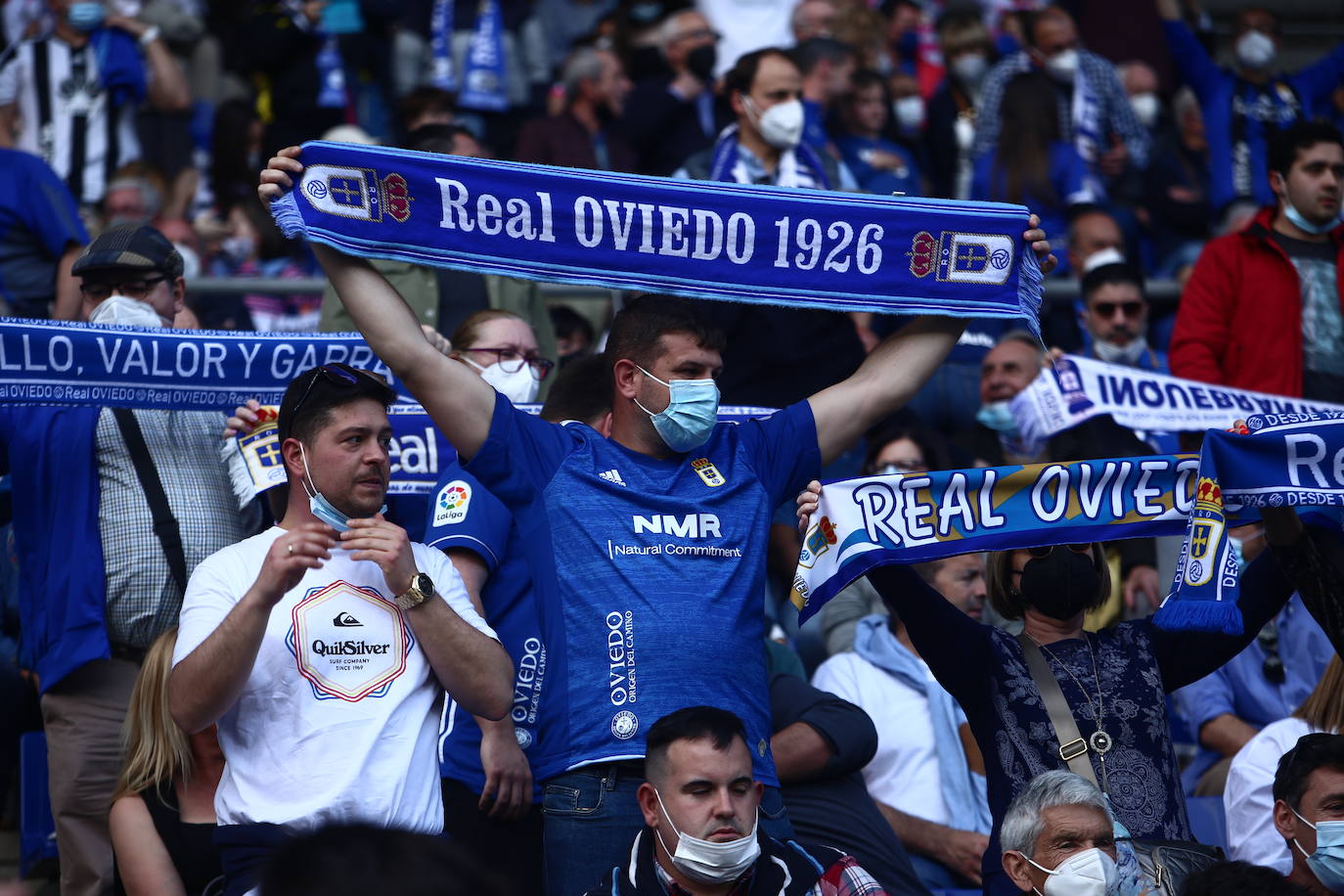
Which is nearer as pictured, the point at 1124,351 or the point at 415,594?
the point at 415,594

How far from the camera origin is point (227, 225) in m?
11.1

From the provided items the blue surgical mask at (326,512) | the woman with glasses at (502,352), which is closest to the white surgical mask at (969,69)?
the woman with glasses at (502,352)

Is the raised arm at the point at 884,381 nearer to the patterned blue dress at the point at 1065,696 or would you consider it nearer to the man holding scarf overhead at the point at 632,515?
the man holding scarf overhead at the point at 632,515

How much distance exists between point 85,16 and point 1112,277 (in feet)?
20.1

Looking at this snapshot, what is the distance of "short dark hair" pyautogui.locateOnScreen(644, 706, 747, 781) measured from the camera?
4.81 meters

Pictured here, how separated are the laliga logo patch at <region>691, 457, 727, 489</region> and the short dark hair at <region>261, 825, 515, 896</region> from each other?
2.82m

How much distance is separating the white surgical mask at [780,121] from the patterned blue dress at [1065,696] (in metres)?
3.85

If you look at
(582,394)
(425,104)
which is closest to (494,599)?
(582,394)

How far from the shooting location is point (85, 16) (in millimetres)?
10828

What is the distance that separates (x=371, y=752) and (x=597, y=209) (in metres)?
1.83

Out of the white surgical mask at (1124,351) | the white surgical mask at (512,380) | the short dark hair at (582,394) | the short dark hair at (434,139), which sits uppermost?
the short dark hair at (434,139)

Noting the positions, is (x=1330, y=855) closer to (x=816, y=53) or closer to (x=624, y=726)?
(x=624, y=726)

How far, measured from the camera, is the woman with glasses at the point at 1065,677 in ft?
17.6

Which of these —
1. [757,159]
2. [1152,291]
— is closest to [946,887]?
[757,159]
